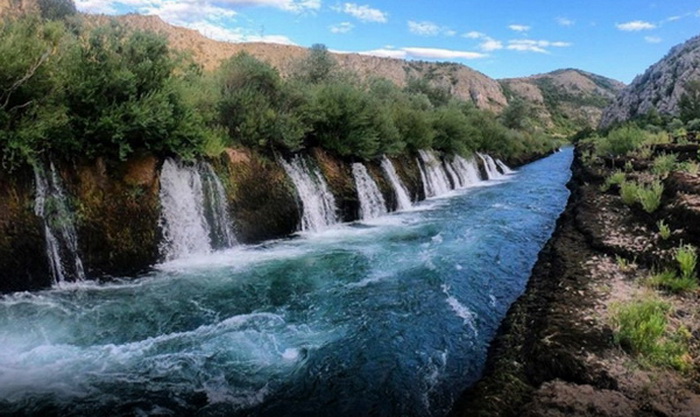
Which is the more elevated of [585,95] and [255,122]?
[585,95]

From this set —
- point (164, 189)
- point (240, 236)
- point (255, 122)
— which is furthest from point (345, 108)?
point (164, 189)

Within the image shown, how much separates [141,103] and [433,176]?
1908cm

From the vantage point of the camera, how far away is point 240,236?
1353cm

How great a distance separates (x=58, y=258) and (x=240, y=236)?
16.1 feet

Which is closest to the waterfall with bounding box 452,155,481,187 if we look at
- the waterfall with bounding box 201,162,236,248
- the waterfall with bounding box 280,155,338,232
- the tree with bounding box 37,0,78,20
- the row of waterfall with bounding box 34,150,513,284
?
the row of waterfall with bounding box 34,150,513,284

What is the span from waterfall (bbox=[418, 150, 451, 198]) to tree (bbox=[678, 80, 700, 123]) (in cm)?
3603

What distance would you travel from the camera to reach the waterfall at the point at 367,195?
18453mm

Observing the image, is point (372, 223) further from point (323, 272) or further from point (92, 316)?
point (92, 316)

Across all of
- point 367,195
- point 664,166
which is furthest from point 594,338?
point 664,166

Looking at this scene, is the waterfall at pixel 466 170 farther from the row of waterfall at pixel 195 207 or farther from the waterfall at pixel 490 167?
the row of waterfall at pixel 195 207

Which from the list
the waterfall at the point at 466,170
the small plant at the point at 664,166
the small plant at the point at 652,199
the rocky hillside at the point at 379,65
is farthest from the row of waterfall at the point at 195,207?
the rocky hillside at the point at 379,65

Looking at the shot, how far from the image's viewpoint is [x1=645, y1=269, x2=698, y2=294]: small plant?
291 inches

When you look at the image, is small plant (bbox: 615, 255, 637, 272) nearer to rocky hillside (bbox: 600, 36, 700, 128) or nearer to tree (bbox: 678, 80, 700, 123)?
tree (bbox: 678, 80, 700, 123)

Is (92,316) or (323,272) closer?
(92,316)
